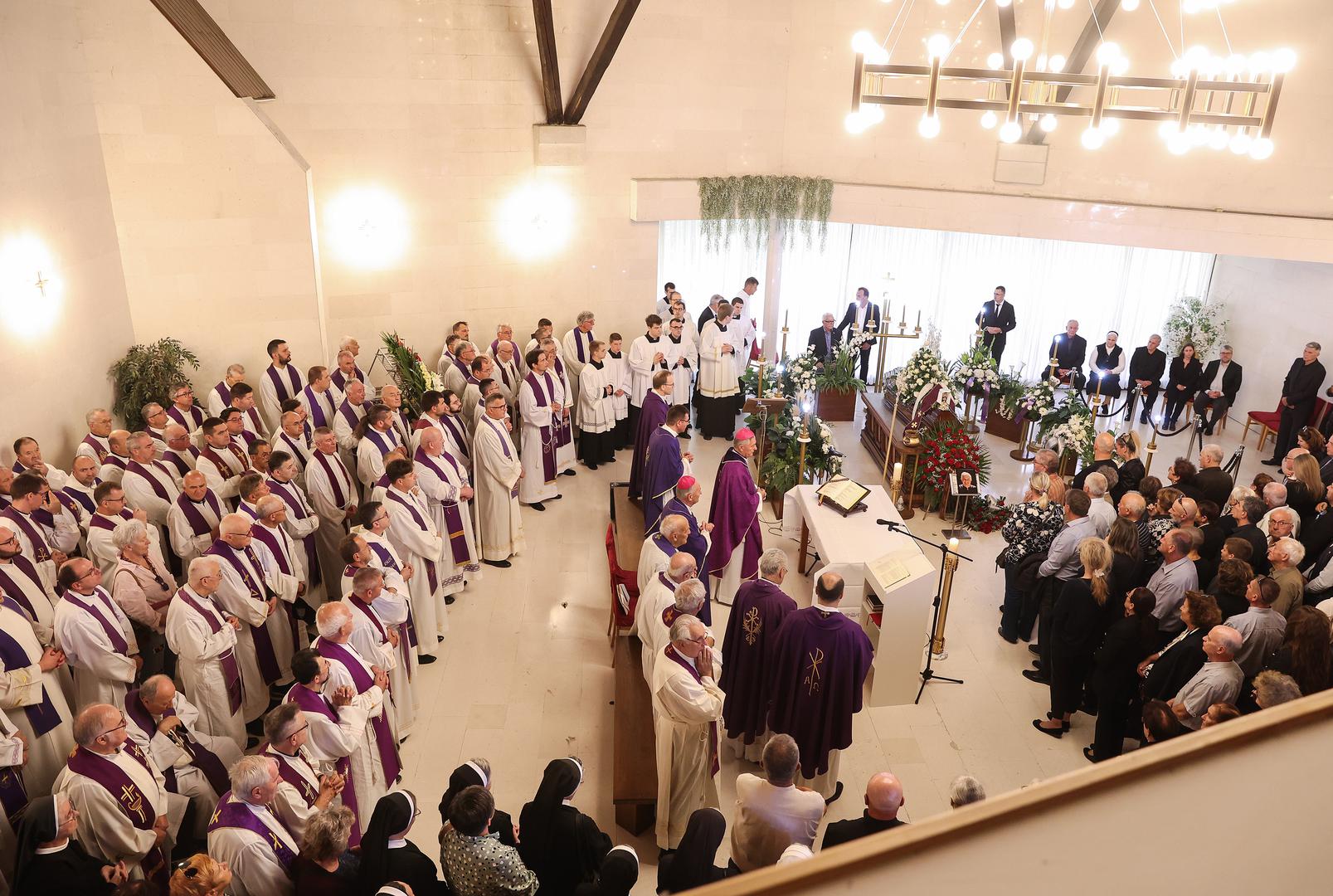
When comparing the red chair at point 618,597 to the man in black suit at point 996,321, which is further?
the man in black suit at point 996,321

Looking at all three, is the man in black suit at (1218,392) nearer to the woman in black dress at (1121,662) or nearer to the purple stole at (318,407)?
the woman in black dress at (1121,662)

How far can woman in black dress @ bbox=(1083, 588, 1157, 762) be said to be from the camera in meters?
6.75

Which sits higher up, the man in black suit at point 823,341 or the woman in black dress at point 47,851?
the man in black suit at point 823,341

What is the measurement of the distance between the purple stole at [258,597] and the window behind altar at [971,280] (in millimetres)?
9972

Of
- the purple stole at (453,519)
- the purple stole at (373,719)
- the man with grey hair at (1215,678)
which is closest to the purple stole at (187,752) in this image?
the purple stole at (373,719)

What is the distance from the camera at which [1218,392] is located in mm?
13508

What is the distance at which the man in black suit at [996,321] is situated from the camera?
1467 centimetres

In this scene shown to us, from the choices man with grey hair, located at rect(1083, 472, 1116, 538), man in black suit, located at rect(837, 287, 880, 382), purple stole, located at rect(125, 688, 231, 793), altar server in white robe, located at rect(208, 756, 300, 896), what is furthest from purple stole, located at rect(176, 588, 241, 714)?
man in black suit, located at rect(837, 287, 880, 382)

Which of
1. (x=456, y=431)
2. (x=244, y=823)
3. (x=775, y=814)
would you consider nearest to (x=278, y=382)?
(x=456, y=431)

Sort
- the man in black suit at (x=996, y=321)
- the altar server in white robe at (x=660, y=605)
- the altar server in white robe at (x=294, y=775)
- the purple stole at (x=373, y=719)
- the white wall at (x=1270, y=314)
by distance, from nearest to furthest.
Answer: the altar server in white robe at (x=294, y=775), the purple stole at (x=373, y=719), the altar server in white robe at (x=660, y=605), the white wall at (x=1270, y=314), the man in black suit at (x=996, y=321)

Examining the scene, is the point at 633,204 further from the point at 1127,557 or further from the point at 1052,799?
the point at 1052,799

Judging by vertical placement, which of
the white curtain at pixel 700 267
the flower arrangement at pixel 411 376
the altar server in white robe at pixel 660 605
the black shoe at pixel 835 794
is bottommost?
the black shoe at pixel 835 794

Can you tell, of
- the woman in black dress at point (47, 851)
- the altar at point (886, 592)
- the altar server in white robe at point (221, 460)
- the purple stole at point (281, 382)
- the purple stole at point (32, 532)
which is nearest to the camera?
the woman in black dress at point (47, 851)

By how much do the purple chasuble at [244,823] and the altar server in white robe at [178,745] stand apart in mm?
930
